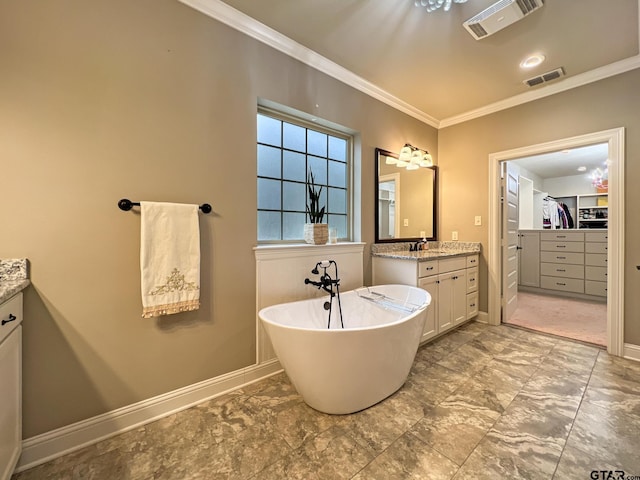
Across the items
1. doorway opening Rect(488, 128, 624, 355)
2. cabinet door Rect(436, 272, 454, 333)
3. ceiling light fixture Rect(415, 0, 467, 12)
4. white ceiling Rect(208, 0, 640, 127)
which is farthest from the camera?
cabinet door Rect(436, 272, 454, 333)

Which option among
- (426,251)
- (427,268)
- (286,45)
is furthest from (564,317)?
(286,45)

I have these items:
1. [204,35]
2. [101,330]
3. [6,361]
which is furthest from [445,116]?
[6,361]

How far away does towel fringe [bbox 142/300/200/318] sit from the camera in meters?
1.55

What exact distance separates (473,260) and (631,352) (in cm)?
145

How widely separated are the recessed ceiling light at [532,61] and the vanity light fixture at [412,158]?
1147 millimetres

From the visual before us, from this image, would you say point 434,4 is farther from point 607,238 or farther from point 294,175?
point 607,238

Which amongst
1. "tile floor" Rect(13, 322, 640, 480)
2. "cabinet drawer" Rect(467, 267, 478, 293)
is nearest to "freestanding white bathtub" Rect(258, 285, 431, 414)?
"tile floor" Rect(13, 322, 640, 480)

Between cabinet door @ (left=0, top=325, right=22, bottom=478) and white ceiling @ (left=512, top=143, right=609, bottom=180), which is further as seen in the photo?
white ceiling @ (left=512, top=143, right=609, bottom=180)

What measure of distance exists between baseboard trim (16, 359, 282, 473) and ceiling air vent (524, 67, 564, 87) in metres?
3.64

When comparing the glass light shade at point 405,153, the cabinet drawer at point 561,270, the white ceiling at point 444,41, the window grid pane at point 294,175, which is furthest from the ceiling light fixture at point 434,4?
the cabinet drawer at point 561,270

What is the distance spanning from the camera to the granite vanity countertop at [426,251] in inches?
105

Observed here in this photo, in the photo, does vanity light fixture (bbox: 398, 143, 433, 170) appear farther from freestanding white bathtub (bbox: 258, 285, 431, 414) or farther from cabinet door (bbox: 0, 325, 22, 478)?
cabinet door (bbox: 0, 325, 22, 478)

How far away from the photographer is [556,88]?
8.96 feet

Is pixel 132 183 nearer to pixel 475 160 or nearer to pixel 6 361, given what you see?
pixel 6 361
